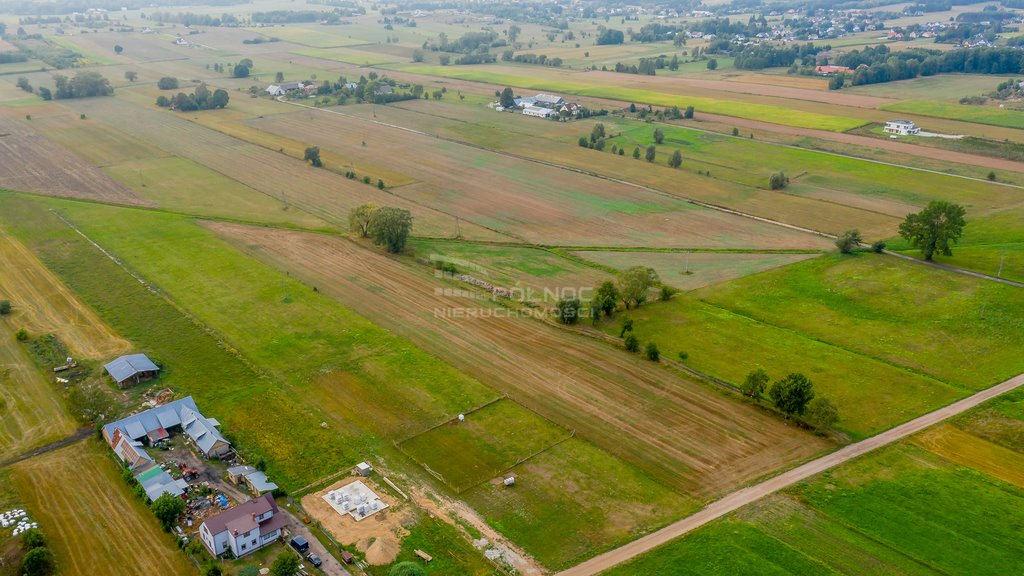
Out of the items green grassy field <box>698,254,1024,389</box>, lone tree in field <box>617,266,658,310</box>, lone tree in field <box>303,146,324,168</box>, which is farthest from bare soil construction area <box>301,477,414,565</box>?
lone tree in field <box>303,146,324,168</box>

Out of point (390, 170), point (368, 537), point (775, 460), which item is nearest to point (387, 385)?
point (368, 537)

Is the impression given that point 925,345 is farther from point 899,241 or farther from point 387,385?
point 387,385

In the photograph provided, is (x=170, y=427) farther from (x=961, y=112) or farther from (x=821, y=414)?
(x=961, y=112)

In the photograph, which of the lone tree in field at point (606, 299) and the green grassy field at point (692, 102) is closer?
the lone tree in field at point (606, 299)

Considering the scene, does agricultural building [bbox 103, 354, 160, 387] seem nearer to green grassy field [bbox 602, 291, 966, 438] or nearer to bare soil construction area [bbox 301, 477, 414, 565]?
bare soil construction area [bbox 301, 477, 414, 565]

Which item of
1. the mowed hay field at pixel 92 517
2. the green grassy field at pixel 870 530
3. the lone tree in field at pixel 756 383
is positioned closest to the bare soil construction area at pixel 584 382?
the lone tree in field at pixel 756 383

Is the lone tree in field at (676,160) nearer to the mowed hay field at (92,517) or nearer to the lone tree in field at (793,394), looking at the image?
the lone tree in field at (793,394)
